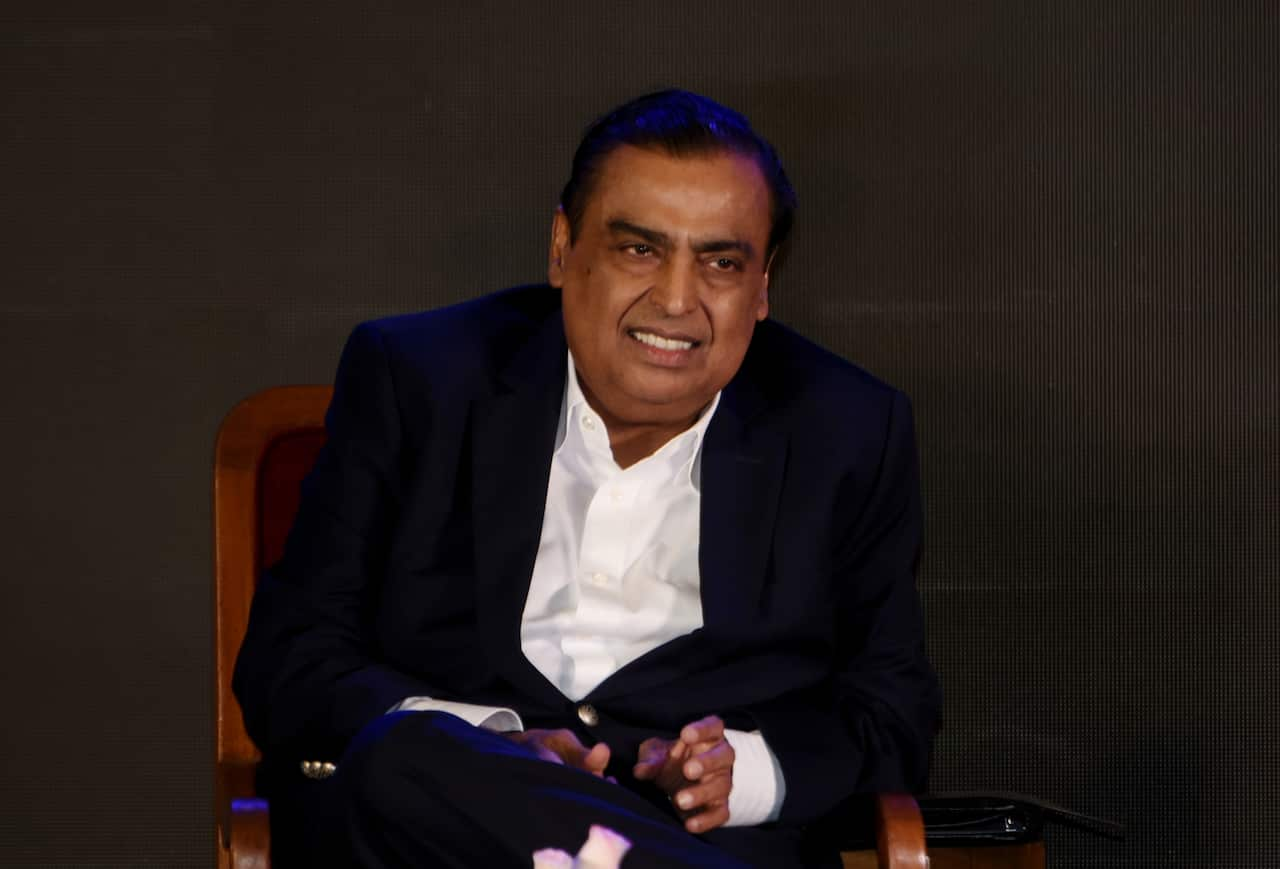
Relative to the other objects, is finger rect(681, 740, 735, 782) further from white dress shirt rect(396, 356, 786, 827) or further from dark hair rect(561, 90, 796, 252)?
dark hair rect(561, 90, 796, 252)

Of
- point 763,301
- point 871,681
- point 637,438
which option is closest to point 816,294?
point 763,301

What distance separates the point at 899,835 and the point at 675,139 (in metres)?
1.04

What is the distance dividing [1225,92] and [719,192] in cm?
122

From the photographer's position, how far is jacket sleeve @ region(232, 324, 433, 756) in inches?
86.7

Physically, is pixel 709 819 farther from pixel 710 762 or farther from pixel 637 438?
pixel 637 438

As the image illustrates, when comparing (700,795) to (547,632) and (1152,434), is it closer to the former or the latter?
(547,632)

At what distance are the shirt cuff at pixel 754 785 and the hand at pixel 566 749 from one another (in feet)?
0.74

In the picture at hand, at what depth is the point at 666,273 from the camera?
2299 millimetres

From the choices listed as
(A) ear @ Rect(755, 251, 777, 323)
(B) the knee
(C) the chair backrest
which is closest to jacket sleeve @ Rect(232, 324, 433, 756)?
(C) the chair backrest

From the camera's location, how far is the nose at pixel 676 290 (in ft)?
7.48

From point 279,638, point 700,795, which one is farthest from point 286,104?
point 700,795

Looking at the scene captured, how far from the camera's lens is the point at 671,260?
2297mm

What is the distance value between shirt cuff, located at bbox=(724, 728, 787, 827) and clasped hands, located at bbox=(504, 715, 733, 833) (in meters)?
0.03

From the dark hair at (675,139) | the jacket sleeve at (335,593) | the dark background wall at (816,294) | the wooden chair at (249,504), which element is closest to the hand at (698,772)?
the jacket sleeve at (335,593)
